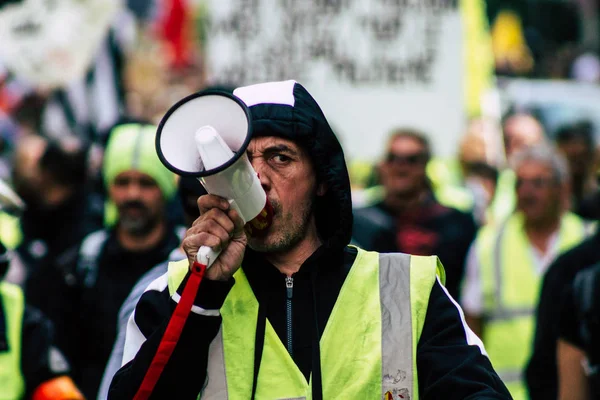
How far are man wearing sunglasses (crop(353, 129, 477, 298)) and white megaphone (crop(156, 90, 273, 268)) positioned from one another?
12.4 feet

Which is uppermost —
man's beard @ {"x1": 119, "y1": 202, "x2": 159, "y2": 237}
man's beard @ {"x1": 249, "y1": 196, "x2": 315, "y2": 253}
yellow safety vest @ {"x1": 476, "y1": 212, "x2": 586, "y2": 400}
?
man's beard @ {"x1": 249, "y1": 196, "x2": 315, "y2": 253}

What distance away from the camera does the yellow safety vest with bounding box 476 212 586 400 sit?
707 cm

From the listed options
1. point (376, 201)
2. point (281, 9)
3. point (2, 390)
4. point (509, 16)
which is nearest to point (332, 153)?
point (2, 390)

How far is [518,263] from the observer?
7262 mm

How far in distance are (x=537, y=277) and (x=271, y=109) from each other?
3.64 metres

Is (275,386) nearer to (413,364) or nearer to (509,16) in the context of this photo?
(413,364)

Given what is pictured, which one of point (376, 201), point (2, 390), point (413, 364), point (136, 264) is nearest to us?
point (413, 364)

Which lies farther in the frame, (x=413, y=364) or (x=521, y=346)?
(x=521, y=346)

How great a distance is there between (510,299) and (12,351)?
10.4 ft

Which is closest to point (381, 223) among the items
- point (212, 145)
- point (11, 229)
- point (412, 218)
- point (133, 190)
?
point (412, 218)

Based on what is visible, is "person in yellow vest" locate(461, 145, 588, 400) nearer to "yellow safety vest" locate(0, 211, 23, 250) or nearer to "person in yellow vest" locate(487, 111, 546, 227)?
"person in yellow vest" locate(487, 111, 546, 227)

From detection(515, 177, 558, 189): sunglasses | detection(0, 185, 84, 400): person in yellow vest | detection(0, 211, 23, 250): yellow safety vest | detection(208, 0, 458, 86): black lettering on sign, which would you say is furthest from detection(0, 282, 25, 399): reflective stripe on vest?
detection(208, 0, 458, 86): black lettering on sign

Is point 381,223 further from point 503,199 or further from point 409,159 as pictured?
point 503,199

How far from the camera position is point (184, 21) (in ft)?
49.3
